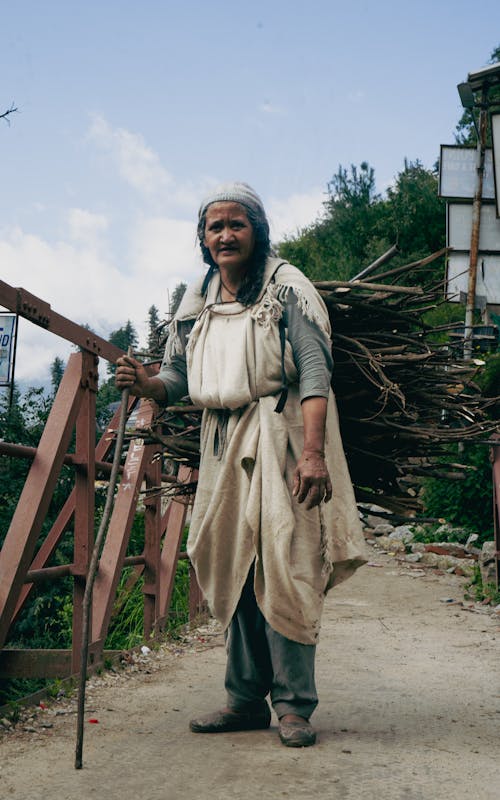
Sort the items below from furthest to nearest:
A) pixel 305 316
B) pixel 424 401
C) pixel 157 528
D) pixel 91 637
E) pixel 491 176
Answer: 1. pixel 491 176
2. pixel 157 528
3. pixel 91 637
4. pixel 424 401
5. pixel 305 316

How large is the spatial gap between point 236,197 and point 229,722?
1962mm

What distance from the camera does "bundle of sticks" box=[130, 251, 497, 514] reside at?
3.36 m

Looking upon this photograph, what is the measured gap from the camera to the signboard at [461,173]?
16812mm

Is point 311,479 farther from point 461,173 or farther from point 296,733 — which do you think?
point 461,173

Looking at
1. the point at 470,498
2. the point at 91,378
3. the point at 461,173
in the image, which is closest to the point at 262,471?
the point at 91,378

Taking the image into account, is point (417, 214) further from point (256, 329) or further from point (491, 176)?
point (256, 329)

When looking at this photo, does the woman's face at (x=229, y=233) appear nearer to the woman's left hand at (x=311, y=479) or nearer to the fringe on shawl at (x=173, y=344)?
the fringe on shawl at (x=173, y=344)

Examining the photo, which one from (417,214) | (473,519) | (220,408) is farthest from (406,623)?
(417,214)

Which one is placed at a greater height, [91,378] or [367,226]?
[367,226]

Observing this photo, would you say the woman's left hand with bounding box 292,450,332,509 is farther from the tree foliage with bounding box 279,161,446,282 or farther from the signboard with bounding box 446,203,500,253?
the tree foliage with bounding box 279,161,446,282

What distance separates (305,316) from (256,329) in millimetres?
188

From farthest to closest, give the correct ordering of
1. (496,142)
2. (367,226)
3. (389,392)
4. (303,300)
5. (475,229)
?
1. (367,226)
2. (475,229)
3. (496,142)
4. (389,392)
5. (303,300)

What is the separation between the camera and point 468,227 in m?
16.7

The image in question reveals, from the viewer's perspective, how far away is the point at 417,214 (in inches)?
1331
